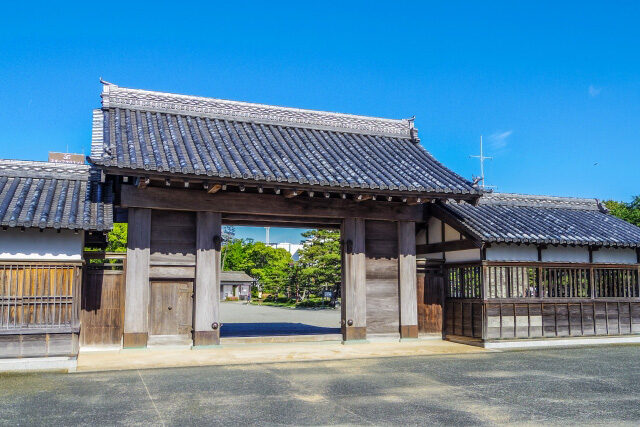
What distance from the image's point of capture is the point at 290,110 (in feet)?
52.2

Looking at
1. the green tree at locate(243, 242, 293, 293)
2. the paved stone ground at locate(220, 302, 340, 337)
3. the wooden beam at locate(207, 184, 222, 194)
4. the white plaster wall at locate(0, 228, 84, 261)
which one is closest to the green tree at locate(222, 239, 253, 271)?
the green tree at locate(243, 242, 293, 293)

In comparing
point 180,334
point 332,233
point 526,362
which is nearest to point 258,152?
point 180,334

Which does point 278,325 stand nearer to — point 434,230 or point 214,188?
point 434,230

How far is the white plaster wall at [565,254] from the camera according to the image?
573 inches

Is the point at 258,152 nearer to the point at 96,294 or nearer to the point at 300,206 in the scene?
the point at 300,206

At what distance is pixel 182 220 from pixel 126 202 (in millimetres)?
1343

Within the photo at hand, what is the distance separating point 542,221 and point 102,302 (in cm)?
1218

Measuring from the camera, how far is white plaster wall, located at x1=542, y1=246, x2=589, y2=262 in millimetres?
14562

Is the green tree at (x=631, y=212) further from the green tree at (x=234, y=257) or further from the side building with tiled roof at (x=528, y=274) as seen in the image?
the green tree at (x=234, y=257)

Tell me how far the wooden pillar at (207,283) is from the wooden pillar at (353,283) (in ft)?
10.8

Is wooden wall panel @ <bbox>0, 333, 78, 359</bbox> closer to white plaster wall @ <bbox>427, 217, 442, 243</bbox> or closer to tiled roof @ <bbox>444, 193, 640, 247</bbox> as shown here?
tiled roof @ <bbox>444, 193, 640, 247</bbox>

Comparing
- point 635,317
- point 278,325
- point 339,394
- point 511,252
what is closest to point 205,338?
point 339,394

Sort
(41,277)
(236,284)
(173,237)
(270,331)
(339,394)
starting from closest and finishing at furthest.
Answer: (339,394)
(41,277)
(173,237)
(270,331)
(236,284)

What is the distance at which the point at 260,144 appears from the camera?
14133mm
